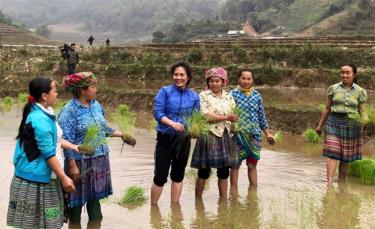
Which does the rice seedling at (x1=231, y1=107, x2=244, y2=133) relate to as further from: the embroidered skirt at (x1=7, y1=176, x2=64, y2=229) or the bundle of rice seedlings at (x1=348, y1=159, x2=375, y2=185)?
the embroidered skirt at (x1=7, y1=176, x2=64, y2=229)

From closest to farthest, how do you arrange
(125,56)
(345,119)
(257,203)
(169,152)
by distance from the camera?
1. (169,152)
2. (257,203)
3. (345,119)
4. (125,56)

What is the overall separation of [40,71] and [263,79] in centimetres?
1126

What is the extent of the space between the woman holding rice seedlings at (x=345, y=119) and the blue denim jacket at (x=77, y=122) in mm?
3043

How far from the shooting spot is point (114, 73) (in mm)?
23547

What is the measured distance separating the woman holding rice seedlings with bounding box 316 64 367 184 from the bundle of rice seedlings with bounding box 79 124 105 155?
3.20m

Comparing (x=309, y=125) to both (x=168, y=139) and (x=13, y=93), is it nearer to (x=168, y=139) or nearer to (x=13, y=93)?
(x=168, y=139)

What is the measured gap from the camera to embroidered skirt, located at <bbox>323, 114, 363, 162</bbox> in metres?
6.43

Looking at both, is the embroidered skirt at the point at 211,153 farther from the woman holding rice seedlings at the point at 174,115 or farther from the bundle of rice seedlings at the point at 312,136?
the bundle of rice seedlings at the point at 312,136

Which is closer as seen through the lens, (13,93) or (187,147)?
(187,147)

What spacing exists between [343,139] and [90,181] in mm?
3268

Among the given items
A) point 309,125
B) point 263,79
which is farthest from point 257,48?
point 309,125

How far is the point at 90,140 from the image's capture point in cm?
446

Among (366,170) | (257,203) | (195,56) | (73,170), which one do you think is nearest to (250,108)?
(257,203)

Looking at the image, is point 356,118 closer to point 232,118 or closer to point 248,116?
point 248,116
